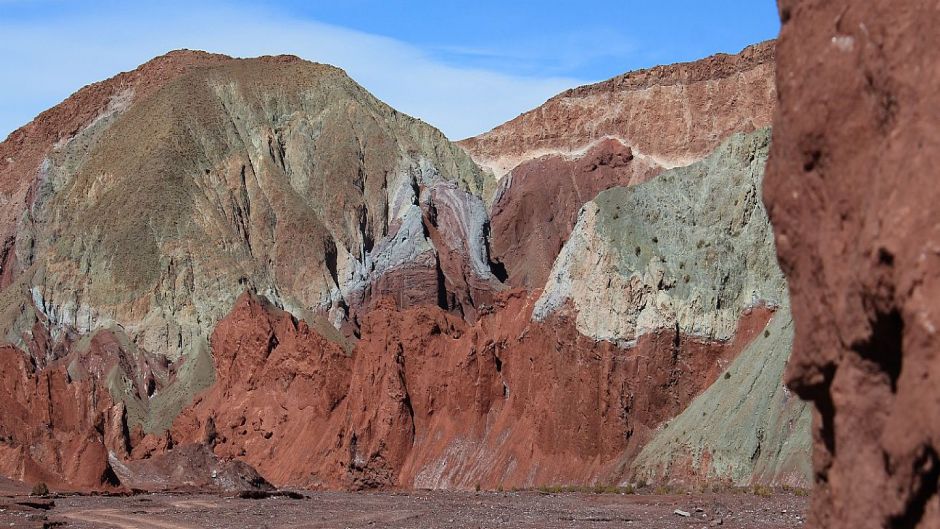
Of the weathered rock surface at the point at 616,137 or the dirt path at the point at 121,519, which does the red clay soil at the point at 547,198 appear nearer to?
the weathered rock surface at the point at 616,137

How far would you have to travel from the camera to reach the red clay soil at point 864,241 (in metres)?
7.73

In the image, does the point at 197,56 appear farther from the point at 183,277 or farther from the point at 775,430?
the point at 775,430

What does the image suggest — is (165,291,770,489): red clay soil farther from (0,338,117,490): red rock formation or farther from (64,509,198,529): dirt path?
(64,509,198,529): dirt path

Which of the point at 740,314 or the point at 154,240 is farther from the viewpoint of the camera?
the point at 154,240

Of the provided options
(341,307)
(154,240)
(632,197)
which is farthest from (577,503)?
(154,240)

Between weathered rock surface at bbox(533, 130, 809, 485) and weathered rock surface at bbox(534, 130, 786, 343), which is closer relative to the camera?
weathered rock surface at bbox(533, 130, 809, 485)

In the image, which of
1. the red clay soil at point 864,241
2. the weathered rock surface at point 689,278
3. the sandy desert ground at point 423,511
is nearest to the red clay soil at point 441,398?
the weathered rock surface at point 689,278

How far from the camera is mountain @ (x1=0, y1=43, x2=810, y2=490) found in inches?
2520

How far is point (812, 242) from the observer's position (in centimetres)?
923

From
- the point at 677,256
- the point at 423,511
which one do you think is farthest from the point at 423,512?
the point at 677,256

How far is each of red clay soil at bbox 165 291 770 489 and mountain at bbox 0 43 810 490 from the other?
16 cm

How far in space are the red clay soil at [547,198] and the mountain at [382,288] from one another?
24 centimetres

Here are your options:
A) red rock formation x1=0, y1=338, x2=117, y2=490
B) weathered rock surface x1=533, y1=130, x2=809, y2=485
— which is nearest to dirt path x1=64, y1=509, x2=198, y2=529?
weathered rock surface x1=533, y1=130, x2=809, y2=485

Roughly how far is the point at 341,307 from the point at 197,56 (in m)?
36.7
